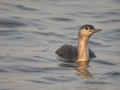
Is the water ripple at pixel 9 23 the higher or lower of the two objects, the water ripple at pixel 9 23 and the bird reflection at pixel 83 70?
the higher

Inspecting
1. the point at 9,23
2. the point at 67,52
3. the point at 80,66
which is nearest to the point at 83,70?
the point at 80,66

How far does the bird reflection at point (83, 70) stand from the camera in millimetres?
15530

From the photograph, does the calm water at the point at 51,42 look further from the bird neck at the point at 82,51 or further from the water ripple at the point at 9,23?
the bird neck at the point at 82,51

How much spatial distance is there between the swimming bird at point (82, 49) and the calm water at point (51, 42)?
33 centimetres

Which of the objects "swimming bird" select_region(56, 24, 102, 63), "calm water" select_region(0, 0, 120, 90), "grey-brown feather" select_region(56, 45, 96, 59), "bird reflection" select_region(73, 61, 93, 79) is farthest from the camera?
"grey-brown feather" select_region(56, 45, 96, 59)

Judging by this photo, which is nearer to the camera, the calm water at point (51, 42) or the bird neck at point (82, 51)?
the calm water at point (51, 42)

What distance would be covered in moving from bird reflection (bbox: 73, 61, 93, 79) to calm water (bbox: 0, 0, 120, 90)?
0.40ft

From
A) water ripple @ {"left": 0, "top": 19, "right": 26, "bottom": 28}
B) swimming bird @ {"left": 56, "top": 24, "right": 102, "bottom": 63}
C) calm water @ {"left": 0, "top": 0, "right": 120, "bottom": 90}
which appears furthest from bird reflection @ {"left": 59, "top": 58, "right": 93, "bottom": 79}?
water ripple @ {"left": 0, "top": 19, "right": 26, "bottom": 28}

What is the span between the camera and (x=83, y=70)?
16.5 meters

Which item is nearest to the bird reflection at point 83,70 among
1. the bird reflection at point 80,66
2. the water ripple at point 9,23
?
the bird reflection at point 80,66

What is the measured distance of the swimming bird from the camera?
17.8 metres

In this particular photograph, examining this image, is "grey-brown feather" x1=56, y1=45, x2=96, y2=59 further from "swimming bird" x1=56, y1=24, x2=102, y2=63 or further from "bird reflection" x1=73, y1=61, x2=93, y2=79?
"bird reflection" x1=73, y1=61, x2=93, y2=79

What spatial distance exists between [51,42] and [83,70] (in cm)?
353

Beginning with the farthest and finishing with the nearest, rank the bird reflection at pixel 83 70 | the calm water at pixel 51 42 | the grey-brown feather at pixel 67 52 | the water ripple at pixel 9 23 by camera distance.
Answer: the water ripple at pixel 9 23
the grey-brown feather at pixel 67 52
the bird reflection at pixel 83 70
the calm water at pixel 51 42
